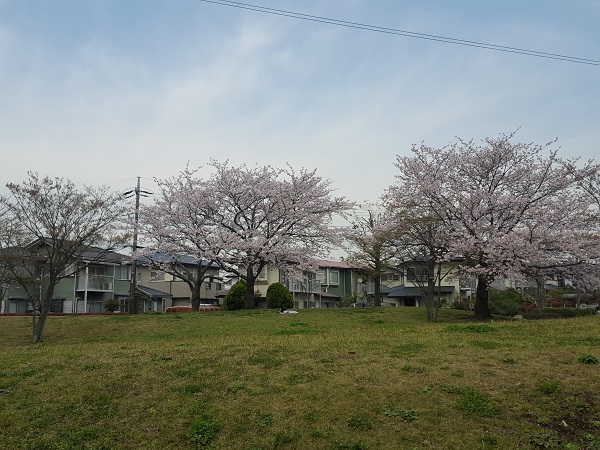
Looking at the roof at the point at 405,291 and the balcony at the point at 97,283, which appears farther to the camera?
the roof at the point at 405,291

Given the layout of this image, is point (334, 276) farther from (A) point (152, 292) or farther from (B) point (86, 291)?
(B) point (86, 291)

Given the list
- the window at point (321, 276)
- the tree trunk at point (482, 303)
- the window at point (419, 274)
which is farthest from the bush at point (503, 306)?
the window at point (321, 276)

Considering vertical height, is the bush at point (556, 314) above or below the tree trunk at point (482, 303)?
below

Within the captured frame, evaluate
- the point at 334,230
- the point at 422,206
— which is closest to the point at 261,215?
the point at 334,230

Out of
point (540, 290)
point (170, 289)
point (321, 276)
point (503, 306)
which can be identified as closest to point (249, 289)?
point (503, 306)

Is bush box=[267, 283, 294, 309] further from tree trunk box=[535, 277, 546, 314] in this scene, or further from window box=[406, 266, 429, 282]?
tree trunk box=[535, 277, 546, 314]

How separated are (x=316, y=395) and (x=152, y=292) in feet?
128

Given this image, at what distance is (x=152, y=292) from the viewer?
44938 mm

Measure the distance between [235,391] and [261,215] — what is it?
2115 centimetres

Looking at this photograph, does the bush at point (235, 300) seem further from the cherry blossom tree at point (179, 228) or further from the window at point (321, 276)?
the window at point (321, 276)

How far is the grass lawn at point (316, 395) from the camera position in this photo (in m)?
6.81

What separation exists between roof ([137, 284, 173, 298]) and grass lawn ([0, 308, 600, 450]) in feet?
105

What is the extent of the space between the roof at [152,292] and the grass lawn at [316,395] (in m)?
31.9

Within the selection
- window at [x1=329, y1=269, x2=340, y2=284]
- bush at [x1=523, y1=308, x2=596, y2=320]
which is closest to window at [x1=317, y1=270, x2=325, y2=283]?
window at [x1=329, y1=269, x2=340, y2=284]
